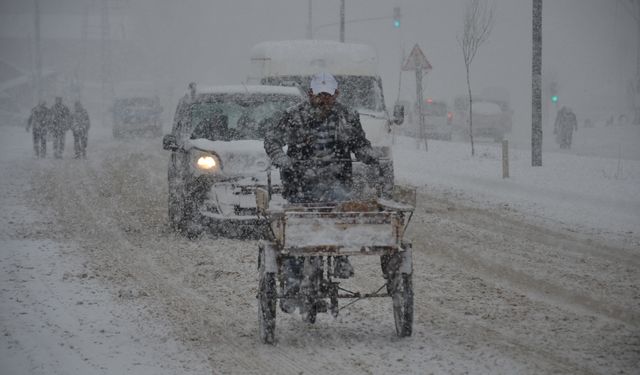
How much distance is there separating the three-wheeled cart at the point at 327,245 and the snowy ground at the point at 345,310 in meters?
0.31

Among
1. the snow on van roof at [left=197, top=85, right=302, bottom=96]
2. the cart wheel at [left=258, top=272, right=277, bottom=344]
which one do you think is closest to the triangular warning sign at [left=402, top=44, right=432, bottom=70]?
the snow on van roof at [left=197, top=85, right=302, bottom=96]

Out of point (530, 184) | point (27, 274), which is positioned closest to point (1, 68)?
point (530, 184)

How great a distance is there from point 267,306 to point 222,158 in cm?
500

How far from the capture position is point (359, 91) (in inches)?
719

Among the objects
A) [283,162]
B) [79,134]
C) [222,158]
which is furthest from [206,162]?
[79,134]

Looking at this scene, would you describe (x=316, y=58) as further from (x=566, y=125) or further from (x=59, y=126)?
(x=566, y=125)

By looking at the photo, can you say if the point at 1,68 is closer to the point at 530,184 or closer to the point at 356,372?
the point at 530,184

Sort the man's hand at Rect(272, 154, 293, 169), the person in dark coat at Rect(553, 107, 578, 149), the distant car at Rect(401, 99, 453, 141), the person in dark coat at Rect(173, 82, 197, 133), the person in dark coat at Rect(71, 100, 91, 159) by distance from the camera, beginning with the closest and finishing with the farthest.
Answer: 1. the man's hand at Rect(272, 154, 293, 169)
2. the person in dark coat at Rect(173, 82, 197, 133)
3. the person in dark coat at Rect(71, 100, 91, 159)
4. the person in dark coat at Rect(553, 107, 578, 149)
5. the distant car at Rect(401, 99, 453, 141)

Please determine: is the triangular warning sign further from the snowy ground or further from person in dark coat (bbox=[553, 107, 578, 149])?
person in dark coat (bbox=[553, 107, 578, 149])

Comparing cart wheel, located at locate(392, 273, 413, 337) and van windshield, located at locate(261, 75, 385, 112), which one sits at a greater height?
van windshield, located at locate(261, 75, 385, 112)

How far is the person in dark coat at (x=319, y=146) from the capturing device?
664cm

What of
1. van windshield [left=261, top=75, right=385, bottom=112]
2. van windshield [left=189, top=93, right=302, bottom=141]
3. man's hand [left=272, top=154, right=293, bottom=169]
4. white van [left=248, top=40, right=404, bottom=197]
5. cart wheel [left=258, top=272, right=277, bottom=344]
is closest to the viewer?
cart wheel [left=258, top=272, right=277, bottom=344]

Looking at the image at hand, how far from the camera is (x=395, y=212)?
236 inches

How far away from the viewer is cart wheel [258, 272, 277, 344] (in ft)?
19.9
